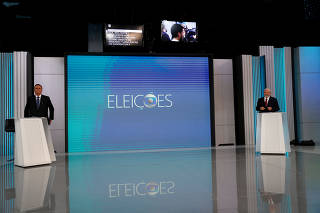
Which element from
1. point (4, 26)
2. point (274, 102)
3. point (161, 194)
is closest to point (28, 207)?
point (161, 194)

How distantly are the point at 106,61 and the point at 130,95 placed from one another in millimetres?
1065

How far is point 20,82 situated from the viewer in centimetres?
A: 739

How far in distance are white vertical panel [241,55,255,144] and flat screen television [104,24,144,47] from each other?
287cm

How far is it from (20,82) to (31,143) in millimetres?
3184

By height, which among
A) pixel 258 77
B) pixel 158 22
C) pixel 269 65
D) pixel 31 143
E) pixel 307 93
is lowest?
pixel 31 143

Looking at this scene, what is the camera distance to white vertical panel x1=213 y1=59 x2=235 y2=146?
848 cm

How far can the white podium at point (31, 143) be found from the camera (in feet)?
15.4

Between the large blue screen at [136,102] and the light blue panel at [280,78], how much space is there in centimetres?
188

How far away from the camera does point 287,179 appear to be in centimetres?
321

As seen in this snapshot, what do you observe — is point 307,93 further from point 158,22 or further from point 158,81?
point 158,22

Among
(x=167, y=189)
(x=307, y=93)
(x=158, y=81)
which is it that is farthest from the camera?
(x=307, y=93)

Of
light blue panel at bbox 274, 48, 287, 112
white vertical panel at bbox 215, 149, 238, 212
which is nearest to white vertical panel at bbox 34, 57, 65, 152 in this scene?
white vertical panel at bbox 215, 149, 238, 212

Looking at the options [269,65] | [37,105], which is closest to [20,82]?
[37,105]

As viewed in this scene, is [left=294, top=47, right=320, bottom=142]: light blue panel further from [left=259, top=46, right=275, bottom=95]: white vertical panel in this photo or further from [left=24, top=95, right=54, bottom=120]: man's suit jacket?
[left=24, top=95, right=54, bottom=120]: man's suit jacket
